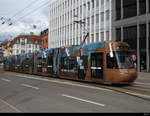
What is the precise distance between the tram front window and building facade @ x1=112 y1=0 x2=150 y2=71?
1852cm

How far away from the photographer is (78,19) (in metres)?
45.2

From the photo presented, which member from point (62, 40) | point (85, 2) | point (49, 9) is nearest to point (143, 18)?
point (85, 2)

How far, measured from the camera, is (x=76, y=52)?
1630 cm

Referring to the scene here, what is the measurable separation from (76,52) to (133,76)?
551 cm

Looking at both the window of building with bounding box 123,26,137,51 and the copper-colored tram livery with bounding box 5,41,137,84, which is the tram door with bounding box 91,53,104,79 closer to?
the copper-colored tram livery with bounding box 5,41,137,84

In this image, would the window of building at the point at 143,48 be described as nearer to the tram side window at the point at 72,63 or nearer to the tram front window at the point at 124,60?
the tram side window at the point at 72,63

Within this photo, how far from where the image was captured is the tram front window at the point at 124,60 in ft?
40.0

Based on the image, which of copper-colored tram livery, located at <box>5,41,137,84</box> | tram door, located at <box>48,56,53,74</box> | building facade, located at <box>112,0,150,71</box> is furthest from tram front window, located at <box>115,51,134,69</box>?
building facade, located at <box>112,0,150,71</box>

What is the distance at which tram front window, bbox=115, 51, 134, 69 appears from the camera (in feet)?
40.0

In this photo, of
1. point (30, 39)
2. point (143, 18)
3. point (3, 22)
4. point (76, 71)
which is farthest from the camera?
point (30, 39)

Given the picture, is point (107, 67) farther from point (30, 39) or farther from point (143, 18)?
point (30, 39)

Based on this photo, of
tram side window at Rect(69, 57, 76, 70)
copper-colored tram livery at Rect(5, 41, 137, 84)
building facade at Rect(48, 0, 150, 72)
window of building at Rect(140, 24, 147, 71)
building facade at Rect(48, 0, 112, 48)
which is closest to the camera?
copper-colored tram livery at Rect(5, 41, 137, 84)

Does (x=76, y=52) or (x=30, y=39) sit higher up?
(x=30, y=39)

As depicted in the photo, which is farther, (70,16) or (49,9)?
(49,9)
